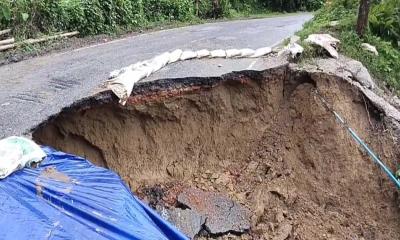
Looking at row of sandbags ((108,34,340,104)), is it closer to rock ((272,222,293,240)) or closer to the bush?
rock ((272,222,293,240))

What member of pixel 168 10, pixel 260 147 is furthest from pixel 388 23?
pixel 168 10

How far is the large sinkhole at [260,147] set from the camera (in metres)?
5.80

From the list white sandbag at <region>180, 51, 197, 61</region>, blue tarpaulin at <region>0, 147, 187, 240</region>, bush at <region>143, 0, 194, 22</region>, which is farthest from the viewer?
bush at <region>143, 0, 194, 22</region>

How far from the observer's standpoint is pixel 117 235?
3.01 meters

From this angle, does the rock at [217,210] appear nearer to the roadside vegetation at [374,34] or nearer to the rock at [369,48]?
the roadside vegetation at [374,34]

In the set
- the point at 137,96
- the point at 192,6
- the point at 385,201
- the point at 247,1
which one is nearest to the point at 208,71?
the point at 137,96

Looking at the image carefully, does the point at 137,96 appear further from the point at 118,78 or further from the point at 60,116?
the point at 60,116

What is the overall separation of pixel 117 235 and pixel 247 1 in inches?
819

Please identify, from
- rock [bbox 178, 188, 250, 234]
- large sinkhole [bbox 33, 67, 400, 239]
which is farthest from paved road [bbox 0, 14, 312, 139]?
rock [bbox 178, 188, 250, 234]

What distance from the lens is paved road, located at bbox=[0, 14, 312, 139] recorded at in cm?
520

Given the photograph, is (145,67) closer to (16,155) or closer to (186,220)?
(186,220)

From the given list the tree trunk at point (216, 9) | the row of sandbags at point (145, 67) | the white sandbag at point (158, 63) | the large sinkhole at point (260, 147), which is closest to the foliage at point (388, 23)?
the row of sandbags at point (145, 67)

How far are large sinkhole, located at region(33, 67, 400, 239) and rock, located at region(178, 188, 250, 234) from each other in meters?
0.14

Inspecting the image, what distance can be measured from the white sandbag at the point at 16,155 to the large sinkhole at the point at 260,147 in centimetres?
165
